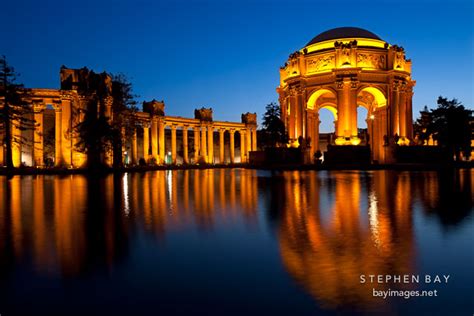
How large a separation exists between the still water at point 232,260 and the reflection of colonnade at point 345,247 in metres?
0.02

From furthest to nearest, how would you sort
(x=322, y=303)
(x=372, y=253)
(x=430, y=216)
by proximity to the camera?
(x=430, y=216), (x=372, y=253), (x=322, y=303)

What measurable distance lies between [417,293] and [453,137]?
50.9 m

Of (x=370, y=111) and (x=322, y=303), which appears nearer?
(x=322, y=303)

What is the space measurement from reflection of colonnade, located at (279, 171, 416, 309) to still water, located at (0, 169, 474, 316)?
18mm

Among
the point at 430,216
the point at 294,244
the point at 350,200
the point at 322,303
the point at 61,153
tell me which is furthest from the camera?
the point at 61,153

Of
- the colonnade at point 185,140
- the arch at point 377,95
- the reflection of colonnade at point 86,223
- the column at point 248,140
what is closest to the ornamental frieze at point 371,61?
the arch at point 377,95

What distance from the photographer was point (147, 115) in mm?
61062

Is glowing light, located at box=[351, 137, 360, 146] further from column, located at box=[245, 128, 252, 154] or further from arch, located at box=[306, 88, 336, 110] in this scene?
column, located at box=[245, 128, 252, 154]

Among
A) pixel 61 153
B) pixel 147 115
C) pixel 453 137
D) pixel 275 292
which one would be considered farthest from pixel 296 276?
pixel 147 115

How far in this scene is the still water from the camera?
3512 mm

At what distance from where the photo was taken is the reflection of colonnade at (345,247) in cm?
389

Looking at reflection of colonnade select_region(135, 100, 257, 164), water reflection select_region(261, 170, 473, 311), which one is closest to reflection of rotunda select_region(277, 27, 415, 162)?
reflection of colonnade select_region(135, 100, 257, 164)

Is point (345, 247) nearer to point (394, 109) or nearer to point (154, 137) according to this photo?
point (394, 109)

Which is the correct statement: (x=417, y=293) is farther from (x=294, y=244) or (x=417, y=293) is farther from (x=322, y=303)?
(x=294, y=244)
